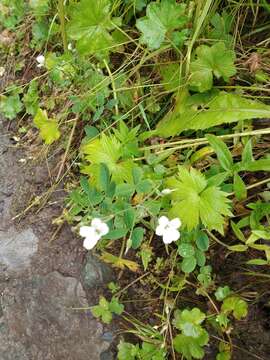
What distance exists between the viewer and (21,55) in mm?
2025

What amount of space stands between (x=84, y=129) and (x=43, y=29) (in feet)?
1.77

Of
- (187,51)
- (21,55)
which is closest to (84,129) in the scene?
(187,51)

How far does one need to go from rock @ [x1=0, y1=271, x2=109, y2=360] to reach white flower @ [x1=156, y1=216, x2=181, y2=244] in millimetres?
505

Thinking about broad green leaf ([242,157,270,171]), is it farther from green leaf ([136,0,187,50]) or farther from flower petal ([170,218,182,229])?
green leaf ([136,0,187,50])

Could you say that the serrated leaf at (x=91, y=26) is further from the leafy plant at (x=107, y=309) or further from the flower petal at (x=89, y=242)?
the leafy plant at (x=107, y=309)

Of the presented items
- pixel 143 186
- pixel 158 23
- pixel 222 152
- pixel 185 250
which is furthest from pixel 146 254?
pixel 158 23

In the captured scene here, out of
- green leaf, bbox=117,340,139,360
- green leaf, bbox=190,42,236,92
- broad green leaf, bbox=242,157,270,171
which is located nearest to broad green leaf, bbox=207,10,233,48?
green leaf, bbox=190,42,236,92

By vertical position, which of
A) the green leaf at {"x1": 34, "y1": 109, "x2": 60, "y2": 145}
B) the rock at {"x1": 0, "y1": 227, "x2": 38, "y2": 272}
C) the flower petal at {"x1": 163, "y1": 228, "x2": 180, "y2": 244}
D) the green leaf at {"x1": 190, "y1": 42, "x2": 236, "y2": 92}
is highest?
the green leaf at {"x1": 190, "y1": 42, "x2": 236, "y2": 92}

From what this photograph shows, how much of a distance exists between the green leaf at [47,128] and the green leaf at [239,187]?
0.68m

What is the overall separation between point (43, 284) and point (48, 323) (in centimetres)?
13

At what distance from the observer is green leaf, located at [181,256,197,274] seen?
1333 millimetres

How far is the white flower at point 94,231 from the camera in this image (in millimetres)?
1144

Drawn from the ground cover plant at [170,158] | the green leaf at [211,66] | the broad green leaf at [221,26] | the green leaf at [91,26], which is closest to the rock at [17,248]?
the ground cover plant at [170,158]

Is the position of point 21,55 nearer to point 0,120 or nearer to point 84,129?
point 0,120
